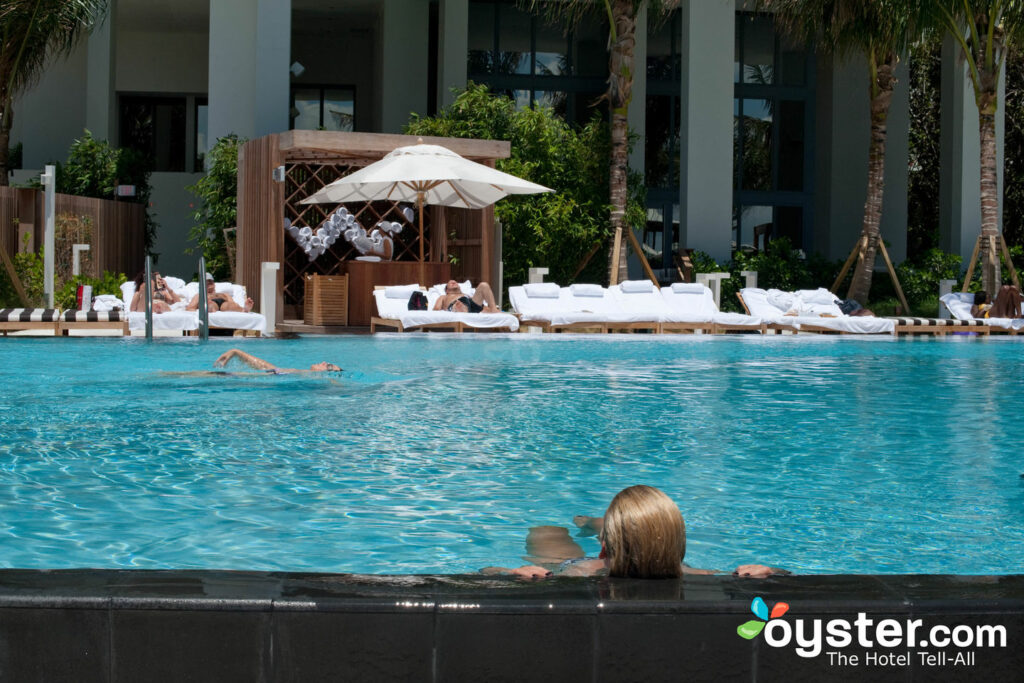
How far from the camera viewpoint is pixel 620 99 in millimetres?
20656

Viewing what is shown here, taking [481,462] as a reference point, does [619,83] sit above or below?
above

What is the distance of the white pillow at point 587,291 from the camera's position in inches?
716

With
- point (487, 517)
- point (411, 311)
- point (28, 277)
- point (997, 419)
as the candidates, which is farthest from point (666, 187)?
point (487, 517)

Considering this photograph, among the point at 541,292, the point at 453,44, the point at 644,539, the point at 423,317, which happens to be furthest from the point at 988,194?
the point at 644,539

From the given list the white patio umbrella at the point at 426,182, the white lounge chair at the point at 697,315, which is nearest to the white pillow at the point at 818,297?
the white lounge chair at the point at 697,315

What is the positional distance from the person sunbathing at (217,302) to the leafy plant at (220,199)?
431 cm

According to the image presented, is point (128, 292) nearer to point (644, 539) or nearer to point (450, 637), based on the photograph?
point (644, 539)

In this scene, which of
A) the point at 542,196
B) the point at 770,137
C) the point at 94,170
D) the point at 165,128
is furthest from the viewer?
the point at 165,128

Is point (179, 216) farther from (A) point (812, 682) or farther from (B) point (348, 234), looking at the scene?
(A) point (812, 682)

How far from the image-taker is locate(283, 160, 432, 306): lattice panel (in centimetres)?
1958

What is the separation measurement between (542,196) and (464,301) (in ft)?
16.3

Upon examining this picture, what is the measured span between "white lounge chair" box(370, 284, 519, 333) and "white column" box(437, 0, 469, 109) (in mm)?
8839

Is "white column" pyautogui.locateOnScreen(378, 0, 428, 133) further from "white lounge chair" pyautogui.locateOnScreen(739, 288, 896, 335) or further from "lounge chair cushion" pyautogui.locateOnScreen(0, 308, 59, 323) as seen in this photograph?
"lounge chair cushion" pyautogui.locateOnScreen(0, 308, 59, 323)

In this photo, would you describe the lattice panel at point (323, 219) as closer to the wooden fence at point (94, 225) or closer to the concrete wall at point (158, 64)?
the wooden fence at point (94, 225)
